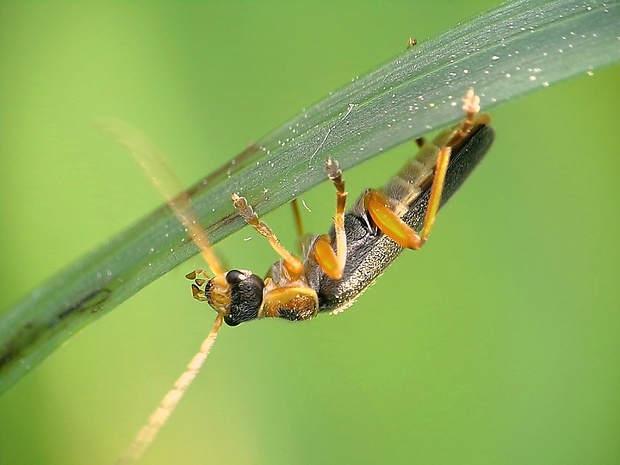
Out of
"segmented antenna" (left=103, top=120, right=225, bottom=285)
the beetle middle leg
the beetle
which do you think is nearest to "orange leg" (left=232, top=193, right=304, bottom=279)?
the beetle

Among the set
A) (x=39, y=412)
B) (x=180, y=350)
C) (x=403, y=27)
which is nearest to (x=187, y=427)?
(x=180, y=350)

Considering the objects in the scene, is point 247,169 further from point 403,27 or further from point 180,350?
point 403,27

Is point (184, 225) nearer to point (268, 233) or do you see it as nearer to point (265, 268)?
point (268, 233)

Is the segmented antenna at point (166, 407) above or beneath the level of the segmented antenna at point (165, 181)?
beneath

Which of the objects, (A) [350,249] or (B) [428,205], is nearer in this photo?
(B) [428,205]

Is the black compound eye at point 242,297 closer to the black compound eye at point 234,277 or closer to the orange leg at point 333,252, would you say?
the black compound eye at point 234,277

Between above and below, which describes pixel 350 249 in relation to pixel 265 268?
below

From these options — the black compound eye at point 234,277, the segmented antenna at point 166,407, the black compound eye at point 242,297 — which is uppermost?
the black compound eye at point 234,277

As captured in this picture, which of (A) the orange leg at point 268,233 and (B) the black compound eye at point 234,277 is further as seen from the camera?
(B) the black compound eye at point 234,277

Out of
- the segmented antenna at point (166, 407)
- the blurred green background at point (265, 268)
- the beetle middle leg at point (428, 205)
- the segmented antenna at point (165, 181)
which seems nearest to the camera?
the segmented antenna at point (165, 181)

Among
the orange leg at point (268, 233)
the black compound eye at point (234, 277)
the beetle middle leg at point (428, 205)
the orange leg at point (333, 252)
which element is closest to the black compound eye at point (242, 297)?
the black compound eye at point (234, 277)

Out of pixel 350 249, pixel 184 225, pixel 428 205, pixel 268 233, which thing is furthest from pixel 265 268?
pixel 184 225
